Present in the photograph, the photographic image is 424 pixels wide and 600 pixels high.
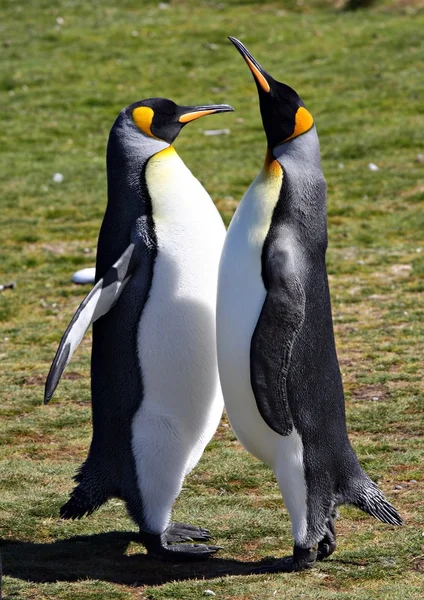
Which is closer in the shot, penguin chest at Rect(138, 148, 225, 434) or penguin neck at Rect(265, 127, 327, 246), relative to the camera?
penguin neck at Rect(265, 127, 327, 246)

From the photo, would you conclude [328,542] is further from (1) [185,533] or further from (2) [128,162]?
(2) [128,162]

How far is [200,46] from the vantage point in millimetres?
18797

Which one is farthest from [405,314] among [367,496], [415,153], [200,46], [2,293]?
[200,46]

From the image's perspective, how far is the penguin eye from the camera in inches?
188

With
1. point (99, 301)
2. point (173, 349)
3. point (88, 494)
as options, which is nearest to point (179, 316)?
point (173, 349)

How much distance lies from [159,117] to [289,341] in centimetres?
134

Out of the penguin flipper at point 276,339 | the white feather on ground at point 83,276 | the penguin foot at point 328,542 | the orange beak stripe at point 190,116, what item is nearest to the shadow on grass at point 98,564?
the penguin foot at point 328,542

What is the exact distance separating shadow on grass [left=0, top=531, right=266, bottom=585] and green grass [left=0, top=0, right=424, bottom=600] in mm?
12

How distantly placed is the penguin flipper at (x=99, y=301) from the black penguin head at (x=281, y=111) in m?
0.77

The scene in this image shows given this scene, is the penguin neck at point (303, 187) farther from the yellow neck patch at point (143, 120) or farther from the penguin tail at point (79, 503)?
the penguin tail at point (79, 503)

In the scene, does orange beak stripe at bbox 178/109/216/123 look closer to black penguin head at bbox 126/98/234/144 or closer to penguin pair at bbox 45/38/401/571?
black penguin head at bbox 126/98/234/144

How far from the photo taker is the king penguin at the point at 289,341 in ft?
13.5

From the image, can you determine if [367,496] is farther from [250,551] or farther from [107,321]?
[107,321]

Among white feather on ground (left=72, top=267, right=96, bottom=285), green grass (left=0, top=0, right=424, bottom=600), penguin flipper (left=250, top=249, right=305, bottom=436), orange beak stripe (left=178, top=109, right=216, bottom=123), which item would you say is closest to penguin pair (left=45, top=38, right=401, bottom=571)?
penguin flipper (left=250, top=249, right=305, bottom=436)
